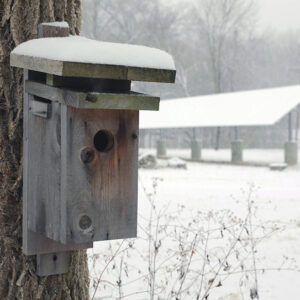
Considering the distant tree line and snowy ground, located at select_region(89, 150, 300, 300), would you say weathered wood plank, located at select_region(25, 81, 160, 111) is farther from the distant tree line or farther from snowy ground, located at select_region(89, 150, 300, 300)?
the distant tree line

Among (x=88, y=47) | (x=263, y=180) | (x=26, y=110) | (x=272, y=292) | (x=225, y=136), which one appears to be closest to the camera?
(x=88, y=47)

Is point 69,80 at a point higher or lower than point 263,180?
higher

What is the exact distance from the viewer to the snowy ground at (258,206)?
459 cm

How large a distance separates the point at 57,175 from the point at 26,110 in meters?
0.44

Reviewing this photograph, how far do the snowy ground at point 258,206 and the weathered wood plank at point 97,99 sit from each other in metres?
2.27

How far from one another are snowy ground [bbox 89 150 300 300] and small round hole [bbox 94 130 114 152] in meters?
2.10

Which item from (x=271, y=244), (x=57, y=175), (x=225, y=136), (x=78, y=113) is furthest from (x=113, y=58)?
(x=225, y=136)

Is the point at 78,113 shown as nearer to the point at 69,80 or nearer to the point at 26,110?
the point at 69,80

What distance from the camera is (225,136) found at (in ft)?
131

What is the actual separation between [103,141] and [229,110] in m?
23.2

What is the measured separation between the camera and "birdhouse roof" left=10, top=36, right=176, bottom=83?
94.3 inches

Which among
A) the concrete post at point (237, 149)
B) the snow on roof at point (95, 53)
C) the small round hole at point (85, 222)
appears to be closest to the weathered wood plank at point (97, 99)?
the snow on roof at point (95, 53)

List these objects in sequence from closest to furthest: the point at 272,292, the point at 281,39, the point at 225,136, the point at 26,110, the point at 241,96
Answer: the point at 26,110
the point at 272,292
the point at 241,96
the point at 225,136
the point at 281,39

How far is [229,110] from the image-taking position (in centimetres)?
2547
